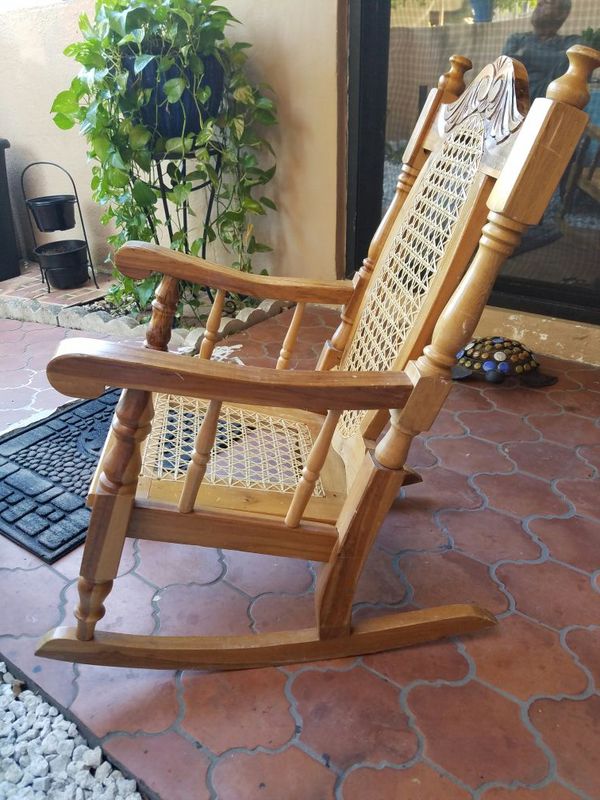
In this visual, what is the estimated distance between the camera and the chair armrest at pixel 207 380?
0.90 m

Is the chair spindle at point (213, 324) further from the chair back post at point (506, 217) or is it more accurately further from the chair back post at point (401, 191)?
the chair back post at point (506, 217)

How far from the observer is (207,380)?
3.07 feet

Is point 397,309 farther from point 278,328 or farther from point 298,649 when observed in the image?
point 278,328

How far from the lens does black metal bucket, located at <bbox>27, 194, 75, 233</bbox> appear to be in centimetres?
334

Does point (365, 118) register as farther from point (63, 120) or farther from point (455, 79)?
point (455, 79)

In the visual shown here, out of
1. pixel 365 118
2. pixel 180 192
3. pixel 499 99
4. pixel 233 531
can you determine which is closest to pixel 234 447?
pixel 233 531

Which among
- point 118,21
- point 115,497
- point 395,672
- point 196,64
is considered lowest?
point 395,672

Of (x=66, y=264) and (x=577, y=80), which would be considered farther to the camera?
(x=66, y=264)

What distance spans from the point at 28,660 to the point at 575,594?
1236 mm

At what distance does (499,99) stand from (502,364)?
1444 millimetres

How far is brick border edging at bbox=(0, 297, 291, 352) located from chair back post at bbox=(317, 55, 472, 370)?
4.09 feet

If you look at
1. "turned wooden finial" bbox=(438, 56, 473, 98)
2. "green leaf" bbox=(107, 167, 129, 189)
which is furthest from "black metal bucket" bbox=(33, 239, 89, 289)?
"turned wooden finial" bbox=(438, 56, 473, 98)

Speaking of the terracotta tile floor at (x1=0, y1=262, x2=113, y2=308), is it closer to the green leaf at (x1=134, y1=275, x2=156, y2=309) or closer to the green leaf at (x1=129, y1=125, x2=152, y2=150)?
the green leaf at (x1=134, y1=275, x2=156, y2=309)

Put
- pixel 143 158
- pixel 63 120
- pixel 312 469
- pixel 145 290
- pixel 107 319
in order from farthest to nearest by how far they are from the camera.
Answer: pixel 107 319 → pixel 145 290 → pixel 63 120 → pixel 143 158 → pixel 312 469
